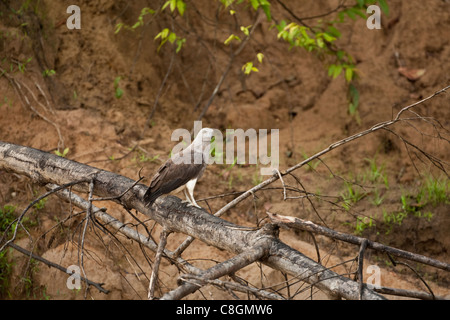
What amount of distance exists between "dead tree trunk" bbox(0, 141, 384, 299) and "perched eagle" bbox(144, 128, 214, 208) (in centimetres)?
12

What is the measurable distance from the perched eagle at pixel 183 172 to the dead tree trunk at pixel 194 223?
12 centimetres

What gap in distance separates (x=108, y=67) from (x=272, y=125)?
7.17ft

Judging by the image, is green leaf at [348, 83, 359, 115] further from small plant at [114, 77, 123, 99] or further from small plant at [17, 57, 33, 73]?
small plant at [17, 57, 33, 73]

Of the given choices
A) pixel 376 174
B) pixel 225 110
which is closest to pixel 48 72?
pixel 225 110

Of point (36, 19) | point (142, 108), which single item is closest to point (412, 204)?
point (142, 108)

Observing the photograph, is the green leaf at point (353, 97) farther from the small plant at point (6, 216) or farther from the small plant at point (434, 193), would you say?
the small plant at point (6, 216)

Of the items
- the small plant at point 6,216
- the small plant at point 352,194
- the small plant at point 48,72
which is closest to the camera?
the small plant at point 6,216

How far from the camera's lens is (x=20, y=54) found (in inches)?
222

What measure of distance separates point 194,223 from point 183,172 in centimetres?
48

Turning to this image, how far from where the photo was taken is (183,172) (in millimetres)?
3352

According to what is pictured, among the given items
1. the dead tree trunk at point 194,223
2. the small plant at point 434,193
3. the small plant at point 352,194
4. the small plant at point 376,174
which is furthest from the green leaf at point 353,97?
the dead tree trunk at point 194,223

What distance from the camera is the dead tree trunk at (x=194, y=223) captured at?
2420 millimetres

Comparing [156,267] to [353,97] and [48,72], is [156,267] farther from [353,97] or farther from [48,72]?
[353,97]

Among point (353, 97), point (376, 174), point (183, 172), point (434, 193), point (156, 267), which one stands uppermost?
point (353, 97)
